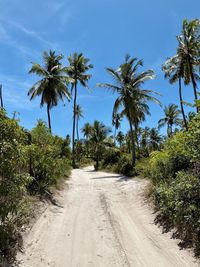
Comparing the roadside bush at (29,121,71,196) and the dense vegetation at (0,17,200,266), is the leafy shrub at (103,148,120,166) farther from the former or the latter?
the roadside bush at (29,121,71,196)

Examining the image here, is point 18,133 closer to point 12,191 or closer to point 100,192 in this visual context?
point 12,191

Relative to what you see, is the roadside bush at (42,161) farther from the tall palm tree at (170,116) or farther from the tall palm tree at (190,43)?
the tall palm tree at (170,116)

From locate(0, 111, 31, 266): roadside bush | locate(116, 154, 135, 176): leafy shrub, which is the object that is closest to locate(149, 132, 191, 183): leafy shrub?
locate(0, 111, 31, 266): roadside bush

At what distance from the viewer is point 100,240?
26.2ft

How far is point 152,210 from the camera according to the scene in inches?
439

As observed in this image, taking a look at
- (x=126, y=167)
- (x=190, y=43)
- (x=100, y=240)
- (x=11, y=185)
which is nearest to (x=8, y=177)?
(x=11, y=185)

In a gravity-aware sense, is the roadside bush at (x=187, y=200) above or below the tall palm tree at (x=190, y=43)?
below

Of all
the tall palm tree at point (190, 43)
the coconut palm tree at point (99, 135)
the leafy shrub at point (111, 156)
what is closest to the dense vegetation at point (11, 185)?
the tall palm tree at point (190, 43)

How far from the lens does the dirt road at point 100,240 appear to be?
6668mm

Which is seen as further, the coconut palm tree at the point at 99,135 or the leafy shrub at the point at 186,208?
the coconut palm tree at the point at 99,135

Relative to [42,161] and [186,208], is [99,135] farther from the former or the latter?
[186,208]

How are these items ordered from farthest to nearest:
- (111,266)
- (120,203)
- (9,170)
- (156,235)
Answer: (120,203) < (156,235) < (111,266) < (9,170)

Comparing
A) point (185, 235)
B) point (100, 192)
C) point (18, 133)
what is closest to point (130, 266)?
point (185, 235)

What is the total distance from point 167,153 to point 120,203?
308 cm
